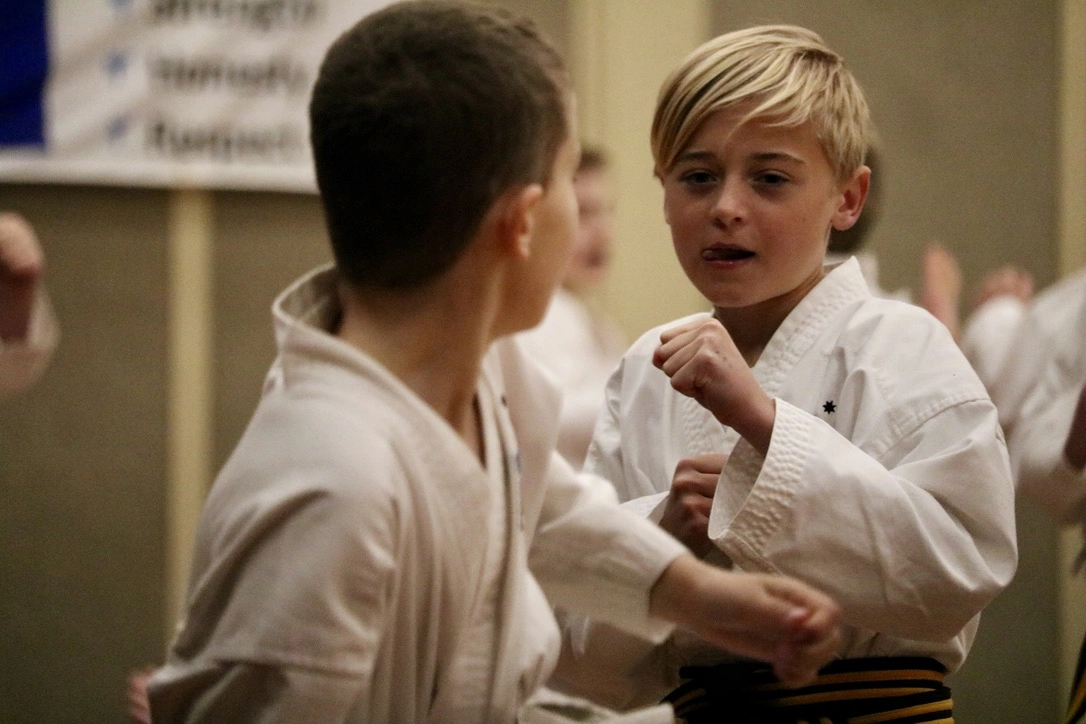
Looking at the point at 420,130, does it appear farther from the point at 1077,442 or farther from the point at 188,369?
the point at 188,369

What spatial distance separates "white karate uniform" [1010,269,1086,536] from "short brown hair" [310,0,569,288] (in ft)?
5.75

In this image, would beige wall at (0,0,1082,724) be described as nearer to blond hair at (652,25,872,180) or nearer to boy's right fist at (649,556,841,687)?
blond hair at (652,25,872,180)

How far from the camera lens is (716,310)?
5.97ft

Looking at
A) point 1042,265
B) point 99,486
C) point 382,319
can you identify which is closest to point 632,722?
point 382,319

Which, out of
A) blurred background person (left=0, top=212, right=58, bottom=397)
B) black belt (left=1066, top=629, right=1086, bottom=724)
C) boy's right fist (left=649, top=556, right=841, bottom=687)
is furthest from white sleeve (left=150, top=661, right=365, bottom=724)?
blurred background person (left=0, top=212, right=58, bottom=397)

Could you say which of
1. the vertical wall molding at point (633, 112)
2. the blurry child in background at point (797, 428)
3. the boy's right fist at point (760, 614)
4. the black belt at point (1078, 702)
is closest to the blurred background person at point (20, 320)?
the blurry child in background at point (797, 428)

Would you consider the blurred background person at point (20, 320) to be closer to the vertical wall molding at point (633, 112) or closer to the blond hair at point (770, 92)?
the blond hair at point (770, 92)

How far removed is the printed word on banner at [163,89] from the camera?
4.12m

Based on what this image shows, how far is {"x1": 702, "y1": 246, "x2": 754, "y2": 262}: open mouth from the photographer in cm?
165

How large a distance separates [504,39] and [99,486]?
135 inches

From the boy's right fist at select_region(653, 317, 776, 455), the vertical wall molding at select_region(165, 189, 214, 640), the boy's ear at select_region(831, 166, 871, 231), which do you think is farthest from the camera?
the vertical wall molding at select_region(165, 189, 214, 640)

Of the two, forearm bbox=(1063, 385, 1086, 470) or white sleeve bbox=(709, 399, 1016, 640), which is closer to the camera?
white sleeve bbox=(709, 399, 1016, 640)

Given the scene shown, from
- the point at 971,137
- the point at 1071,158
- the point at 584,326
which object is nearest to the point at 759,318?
the point at 584,326

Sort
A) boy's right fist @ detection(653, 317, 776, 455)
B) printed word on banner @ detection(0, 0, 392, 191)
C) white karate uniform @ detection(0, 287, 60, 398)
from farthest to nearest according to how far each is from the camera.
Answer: printed word on banner @ detection(0, 0, 392, 191), white karate uniform @ detection(0, 287, 60, 398), boy's right fist @ detection(653, 317, 776, 455)
